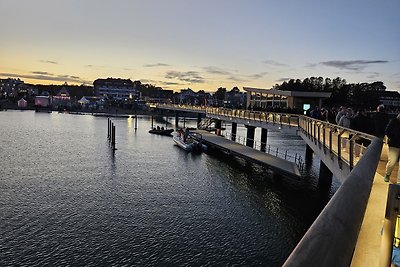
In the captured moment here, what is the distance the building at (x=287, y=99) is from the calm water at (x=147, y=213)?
19499 mm

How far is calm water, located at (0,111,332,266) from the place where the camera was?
16.0m

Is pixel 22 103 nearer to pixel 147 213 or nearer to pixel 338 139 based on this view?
pixel 147 213

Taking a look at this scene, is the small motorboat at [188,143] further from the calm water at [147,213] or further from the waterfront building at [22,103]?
the waterfront building at [22,103]

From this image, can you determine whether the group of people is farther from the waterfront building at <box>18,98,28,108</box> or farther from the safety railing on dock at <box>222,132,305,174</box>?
the waterfront building at <box>18,98,28,108</box>

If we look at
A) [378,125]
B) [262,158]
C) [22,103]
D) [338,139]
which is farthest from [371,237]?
[22,103]

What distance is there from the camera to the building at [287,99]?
5334 cm

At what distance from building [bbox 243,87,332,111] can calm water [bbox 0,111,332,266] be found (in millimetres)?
19499

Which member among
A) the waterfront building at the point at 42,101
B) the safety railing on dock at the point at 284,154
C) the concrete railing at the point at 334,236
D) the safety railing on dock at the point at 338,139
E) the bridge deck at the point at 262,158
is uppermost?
the concrete railing at the point at 334,236

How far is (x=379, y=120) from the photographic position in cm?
1688

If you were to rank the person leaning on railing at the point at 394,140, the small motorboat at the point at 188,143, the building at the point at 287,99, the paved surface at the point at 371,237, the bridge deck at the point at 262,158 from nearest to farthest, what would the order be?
the paved surface at the point at 371,237 → the person leaning on railing at the point at 394,140 → the bridge deck at the point at 262,158 → the small motorboat at the point at 188,143 → the building at the point at 287,99

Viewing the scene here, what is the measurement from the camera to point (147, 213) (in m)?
21.1

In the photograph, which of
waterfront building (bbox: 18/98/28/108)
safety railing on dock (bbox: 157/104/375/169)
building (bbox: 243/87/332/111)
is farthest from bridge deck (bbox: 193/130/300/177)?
waterfront building (bbox: 18/98/28/108)

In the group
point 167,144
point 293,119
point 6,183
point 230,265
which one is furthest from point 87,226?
point 167,144

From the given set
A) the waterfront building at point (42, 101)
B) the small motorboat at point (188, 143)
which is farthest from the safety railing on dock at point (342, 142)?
the waterfront building at point (42, 101)
